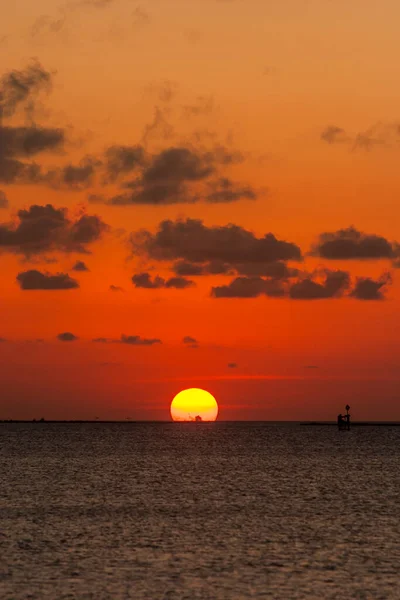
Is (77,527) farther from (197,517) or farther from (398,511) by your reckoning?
(398,511)

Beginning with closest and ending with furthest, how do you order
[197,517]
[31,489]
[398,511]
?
[197,517]
[398,511]
[31,489]

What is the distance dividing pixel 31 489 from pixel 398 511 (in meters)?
39.1

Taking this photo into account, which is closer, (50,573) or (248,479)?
(50,573)

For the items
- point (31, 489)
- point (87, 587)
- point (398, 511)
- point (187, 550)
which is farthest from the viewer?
point (31, 489)

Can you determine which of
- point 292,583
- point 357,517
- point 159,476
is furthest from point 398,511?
point 159,476

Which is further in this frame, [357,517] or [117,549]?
[357,517]

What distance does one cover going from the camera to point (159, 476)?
401 feet

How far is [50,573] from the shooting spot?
49.4 metres

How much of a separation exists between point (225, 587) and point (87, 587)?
20.8 ft

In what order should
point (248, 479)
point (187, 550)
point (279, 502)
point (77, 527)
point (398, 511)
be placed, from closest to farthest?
point (187, 550) → point (77, 527) → point (398, 511) → point (279, 502) → point (248, 479)

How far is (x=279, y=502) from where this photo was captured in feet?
283

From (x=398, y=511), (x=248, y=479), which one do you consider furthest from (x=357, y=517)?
(x=248, y=479)

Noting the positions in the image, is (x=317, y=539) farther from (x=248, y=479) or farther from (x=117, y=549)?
(x=248, y=479)

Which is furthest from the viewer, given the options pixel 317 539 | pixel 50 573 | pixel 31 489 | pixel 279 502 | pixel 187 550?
pixel 31 489
